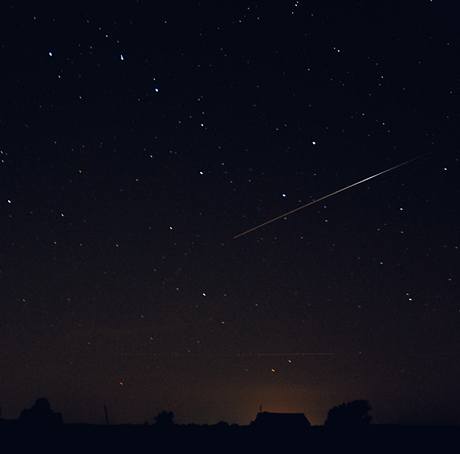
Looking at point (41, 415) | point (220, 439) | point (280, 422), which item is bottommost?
point (220, 439)

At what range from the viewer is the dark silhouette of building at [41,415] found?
30.7 meters

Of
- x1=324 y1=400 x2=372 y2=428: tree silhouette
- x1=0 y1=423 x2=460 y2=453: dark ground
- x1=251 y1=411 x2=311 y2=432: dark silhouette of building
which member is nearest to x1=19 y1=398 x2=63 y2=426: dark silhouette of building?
x1=0 y1=423 x2=460 y2=453: dark ground

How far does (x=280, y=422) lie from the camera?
30.7 meters

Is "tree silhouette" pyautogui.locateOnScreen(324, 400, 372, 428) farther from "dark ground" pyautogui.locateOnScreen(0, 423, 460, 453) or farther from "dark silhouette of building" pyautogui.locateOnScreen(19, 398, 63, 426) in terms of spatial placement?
"dark silhouette of building" pyautogui.locateOnScreen(19, 398, 63, 426)

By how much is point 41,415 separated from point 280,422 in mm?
7345

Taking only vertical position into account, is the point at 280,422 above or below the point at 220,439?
above

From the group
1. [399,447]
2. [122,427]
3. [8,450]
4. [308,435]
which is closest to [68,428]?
[122,427]

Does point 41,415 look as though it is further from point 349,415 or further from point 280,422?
point 349,415

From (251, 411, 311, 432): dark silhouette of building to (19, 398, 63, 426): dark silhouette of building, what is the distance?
6.11 m

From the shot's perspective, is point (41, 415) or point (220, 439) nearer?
point (220, 439)

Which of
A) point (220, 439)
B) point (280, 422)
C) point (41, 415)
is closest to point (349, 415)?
point (280, 422)

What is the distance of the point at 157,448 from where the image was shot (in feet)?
87.0

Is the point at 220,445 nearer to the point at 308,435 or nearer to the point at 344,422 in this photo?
the point at 308,435

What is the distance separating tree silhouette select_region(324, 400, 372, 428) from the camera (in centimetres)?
3184
